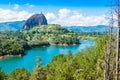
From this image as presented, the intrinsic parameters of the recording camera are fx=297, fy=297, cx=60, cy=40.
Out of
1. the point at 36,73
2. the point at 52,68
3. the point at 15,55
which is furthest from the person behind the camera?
the point at 15,55

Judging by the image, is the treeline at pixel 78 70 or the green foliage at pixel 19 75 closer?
the treeline at pixel 78 70

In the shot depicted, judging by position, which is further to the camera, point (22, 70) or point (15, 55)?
point (15, 55)

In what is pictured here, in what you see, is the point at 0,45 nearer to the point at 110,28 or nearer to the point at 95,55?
the point at 95,55

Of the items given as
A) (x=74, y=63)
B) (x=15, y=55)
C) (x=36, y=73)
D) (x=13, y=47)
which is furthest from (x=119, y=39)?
(x=13, y=47)

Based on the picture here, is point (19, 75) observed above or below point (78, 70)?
below

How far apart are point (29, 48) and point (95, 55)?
147831 mm

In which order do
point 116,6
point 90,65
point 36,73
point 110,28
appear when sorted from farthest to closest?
point 36,73, point 90,65, point 110,28, point 116,6

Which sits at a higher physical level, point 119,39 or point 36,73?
point 119,39

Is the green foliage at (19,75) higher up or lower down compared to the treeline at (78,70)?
lower down

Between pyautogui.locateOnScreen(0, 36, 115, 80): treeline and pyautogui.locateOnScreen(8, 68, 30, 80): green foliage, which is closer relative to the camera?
pyautogui.locateOnScreen(0, 36, 115, 80): treeline

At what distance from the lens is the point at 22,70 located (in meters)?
57.3

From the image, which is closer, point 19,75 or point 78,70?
point 78,70

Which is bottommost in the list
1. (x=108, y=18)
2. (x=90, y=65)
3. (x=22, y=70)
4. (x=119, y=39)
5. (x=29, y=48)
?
(x=29, y=48)

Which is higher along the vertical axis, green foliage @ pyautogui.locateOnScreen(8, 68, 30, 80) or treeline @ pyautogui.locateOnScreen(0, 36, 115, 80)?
treeline @ pyautogui.locateOnScreen(0, 36, 115, 80)
